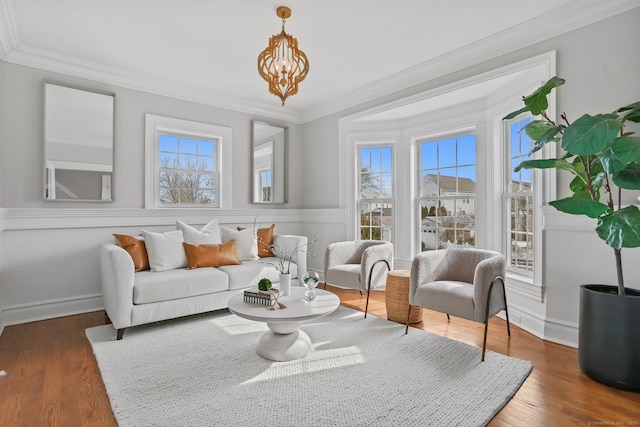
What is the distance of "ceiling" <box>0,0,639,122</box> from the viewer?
2.67 meters

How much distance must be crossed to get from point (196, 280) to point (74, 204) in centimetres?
162

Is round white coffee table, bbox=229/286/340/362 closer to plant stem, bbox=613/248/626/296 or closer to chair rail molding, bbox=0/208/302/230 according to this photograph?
plant stem, bbox=613/248/626/296

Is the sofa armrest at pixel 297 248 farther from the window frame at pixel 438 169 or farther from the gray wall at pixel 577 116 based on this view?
the gray wall at pixel 577 116

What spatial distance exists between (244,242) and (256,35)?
2.18m

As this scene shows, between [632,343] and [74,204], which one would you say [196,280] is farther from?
[632,343]

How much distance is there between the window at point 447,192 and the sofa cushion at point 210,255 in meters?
2.46

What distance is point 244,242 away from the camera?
A: 4.04m

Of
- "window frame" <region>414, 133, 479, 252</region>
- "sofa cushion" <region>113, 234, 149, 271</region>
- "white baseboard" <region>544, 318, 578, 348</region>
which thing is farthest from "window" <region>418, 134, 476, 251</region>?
"sofa cushion" <region>113, 234, 149, 271</region>

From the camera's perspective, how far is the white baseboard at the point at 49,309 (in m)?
3.22

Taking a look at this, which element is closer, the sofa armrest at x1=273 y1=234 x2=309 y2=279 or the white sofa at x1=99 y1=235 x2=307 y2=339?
the white sofa at x1=99 y1=235 x2=307 y2=339

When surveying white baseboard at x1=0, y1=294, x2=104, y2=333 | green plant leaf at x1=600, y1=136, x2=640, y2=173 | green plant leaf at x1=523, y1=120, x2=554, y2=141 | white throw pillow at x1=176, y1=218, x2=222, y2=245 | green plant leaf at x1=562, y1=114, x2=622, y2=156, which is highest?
green plant leaf at x1=523, y1=120, x2=554, y2=141

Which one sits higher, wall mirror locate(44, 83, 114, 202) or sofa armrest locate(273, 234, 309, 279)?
wall mirror locate(44, 83, 114, 202)

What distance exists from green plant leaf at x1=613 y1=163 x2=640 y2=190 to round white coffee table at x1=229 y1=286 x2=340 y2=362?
190 cm

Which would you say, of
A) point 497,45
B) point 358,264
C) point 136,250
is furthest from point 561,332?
point 136,250
